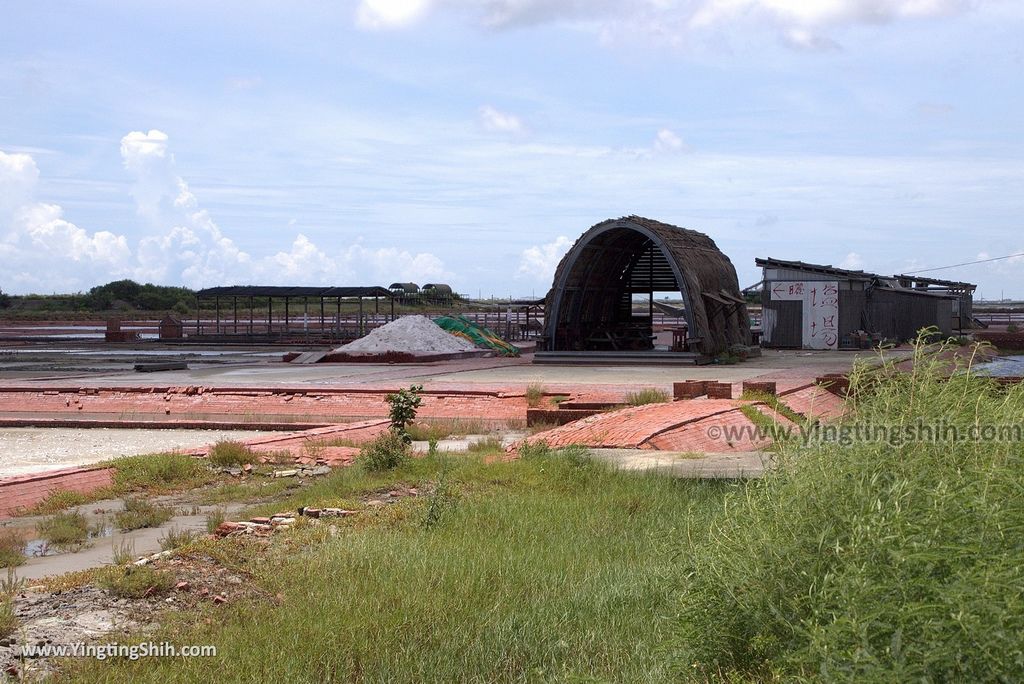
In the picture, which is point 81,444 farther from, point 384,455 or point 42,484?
point 384,455

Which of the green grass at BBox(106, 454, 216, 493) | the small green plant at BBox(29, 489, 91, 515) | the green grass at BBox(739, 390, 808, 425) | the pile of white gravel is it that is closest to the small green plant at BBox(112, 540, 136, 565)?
the small green plant at BBox(29, 489, 91, 515)

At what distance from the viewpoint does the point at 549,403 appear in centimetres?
1886

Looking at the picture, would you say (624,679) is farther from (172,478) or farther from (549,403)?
(549,403)

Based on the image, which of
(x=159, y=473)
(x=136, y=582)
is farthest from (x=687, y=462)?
(x=136, y=582)

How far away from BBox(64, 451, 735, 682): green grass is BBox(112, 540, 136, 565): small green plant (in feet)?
3.69

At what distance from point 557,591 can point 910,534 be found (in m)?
3.05

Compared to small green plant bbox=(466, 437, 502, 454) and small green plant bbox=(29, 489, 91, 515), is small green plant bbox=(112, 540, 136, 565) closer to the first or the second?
small green plant bbox=(29, 489, 91, 515)

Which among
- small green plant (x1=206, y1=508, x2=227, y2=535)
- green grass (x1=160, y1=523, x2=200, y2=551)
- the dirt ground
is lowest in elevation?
the dirt ground

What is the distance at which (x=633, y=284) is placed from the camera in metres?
38.2

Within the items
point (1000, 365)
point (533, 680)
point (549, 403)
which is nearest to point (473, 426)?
point (549, 403)

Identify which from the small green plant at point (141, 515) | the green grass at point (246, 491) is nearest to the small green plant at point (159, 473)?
the green grass at point (246, 491)

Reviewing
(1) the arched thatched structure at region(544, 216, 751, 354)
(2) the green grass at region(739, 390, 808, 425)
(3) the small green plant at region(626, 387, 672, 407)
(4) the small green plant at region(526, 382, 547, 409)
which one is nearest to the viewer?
(2) the green grass at region(739, 390, 808, 425)

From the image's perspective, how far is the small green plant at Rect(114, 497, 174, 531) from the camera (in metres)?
10.1

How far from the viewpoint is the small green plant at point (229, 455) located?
13617mm
